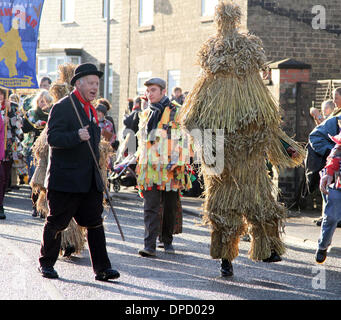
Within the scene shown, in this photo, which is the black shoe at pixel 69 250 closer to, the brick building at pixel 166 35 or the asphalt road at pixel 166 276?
the asphalt road at pixel 166 276

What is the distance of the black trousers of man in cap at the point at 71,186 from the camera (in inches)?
278

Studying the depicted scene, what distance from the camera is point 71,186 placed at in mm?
7035

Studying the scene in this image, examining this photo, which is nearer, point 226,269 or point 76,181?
point 76,181

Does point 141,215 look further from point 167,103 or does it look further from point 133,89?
point 133,89

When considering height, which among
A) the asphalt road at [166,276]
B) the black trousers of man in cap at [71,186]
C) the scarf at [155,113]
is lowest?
the asphalt road at [166,276]

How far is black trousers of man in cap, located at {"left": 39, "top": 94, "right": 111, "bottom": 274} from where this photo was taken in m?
7.06

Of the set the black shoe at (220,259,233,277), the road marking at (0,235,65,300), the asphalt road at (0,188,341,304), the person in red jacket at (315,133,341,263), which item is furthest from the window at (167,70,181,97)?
the black shoe at (220,259,233,277)

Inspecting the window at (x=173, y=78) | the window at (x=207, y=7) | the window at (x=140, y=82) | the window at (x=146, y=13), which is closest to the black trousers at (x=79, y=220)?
the window at (x=207, y=7)

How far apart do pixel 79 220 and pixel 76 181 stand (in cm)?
47

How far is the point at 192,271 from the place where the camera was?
7.95 metres

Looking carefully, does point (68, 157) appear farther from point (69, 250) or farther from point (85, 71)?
point (69, 250)

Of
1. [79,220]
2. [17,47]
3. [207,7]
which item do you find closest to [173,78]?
[207,7]

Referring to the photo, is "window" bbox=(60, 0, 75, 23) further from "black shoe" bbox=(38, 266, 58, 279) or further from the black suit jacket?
"black shoe" bbox=(38, 266, 58, 279)

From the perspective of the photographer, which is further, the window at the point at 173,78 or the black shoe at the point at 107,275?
the window at the point at 173,78
